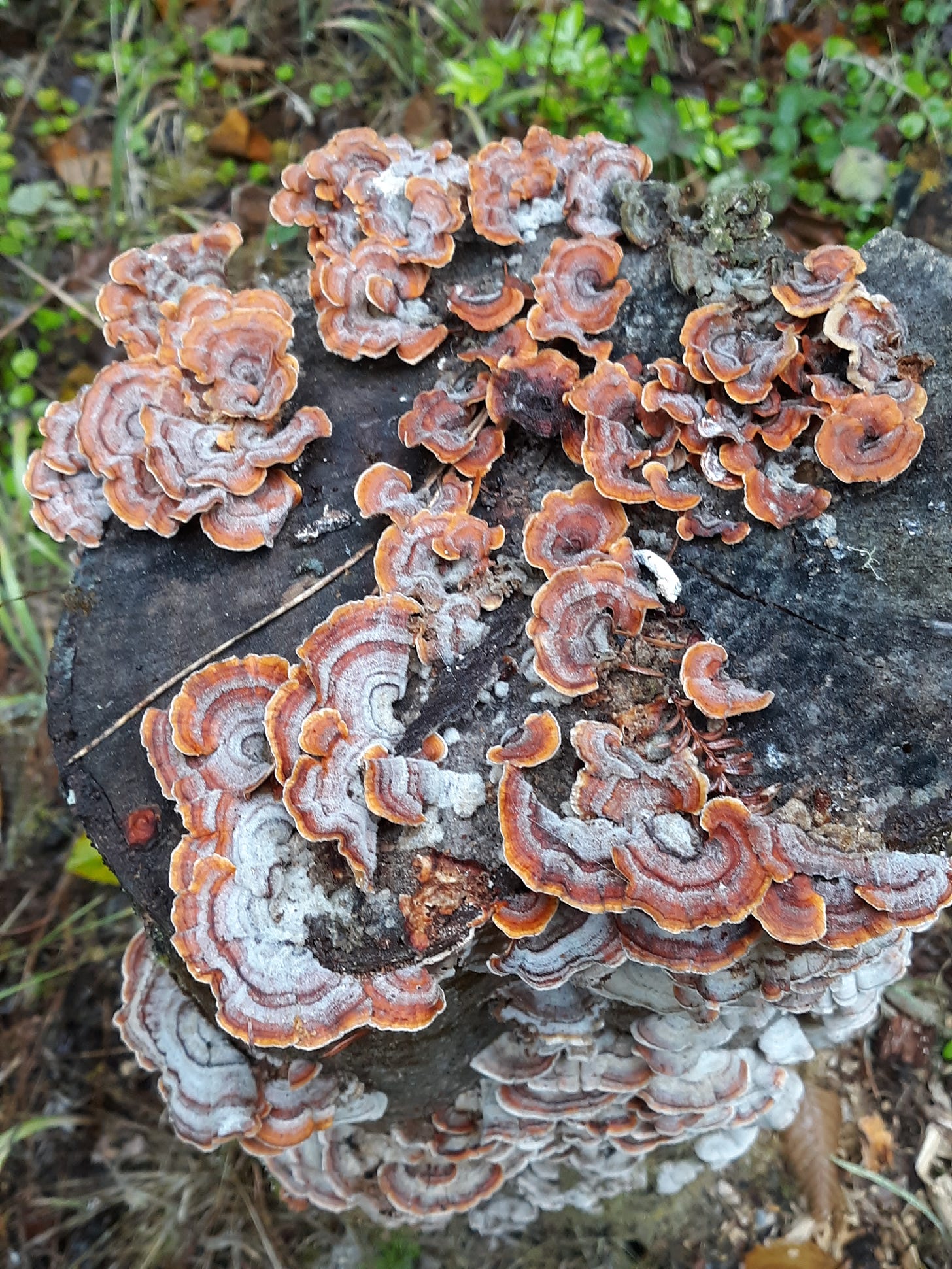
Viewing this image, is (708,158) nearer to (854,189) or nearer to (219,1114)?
(854,189)

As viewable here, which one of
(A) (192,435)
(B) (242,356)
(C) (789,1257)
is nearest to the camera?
(A) (192,435)

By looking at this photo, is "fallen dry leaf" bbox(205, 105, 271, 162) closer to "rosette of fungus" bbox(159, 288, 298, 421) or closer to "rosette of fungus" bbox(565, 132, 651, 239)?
"rosette of fungus" bbox(565, 132, 651, 239)

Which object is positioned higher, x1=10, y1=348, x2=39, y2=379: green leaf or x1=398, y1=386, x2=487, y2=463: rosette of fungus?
x1=398, y1=386, x2=487, y2=463: rosette of fungus

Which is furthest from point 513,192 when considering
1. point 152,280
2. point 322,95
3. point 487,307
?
point 322,95

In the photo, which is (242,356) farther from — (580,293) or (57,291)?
(57,291)

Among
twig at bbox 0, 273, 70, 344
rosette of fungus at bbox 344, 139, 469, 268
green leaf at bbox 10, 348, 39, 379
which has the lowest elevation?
green leaf at bbox 10, 348, 39, 379

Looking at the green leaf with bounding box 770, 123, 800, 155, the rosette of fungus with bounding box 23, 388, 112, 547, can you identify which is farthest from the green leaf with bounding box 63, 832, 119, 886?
the green leaf with bounding box 770, 123, 800, 155
